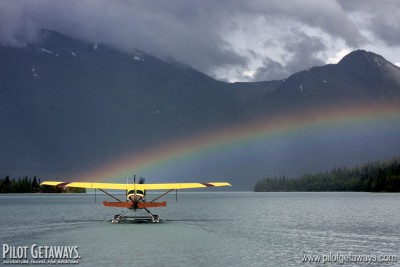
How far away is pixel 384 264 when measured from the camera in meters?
43.8

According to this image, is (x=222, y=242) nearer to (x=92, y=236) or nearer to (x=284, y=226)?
(x=92, y=236)

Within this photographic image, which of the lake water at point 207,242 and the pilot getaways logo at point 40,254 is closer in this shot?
the pilot getaways logo at point 40,254

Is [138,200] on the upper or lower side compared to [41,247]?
upper

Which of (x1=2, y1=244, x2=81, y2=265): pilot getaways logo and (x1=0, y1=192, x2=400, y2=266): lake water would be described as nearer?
(x1=2, y1=244, x2=81, y2=265): pilot getaways logo

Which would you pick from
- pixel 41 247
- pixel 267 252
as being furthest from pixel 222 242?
pixel 41 247

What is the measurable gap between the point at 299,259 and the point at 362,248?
920cm

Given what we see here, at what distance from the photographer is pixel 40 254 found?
48438mm

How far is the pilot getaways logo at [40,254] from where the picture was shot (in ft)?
149

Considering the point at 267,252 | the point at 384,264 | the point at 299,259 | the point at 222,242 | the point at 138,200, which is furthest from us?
the point at 138,200

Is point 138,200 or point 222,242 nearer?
point 222,242

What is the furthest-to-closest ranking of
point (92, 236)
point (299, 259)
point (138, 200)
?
point (138, 200), point (92, 236), point (299, 259)

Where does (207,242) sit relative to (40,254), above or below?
above

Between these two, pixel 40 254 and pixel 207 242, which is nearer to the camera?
pixel 40 254

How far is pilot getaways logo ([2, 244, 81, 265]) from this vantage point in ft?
149
